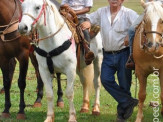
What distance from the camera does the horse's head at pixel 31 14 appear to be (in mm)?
6262

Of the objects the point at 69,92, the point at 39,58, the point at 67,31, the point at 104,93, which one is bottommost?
the point at 104,93

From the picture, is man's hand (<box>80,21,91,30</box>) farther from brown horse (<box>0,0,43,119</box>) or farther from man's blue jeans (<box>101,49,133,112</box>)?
brown horse (<box>0,0,43,119</box>)

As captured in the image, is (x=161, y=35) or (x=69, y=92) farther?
(x=69, y=92)

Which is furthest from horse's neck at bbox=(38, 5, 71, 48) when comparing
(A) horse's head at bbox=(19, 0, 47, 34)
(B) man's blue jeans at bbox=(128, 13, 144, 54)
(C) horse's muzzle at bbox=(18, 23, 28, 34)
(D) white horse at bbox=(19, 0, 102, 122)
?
(B) man's blue jeans at bbox=(128, 13, 144, 54)

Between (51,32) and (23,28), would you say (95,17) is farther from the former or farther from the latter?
(23,28)

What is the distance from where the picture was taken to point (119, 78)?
7590mm

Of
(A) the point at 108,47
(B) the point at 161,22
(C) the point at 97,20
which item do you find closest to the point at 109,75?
(A) the point at 108,47

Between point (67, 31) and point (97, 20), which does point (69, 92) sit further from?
point (97, 20)

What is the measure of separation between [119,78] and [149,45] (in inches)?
57.3

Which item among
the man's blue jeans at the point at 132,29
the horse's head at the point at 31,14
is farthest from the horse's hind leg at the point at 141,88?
the horse's head at the point at 31,14

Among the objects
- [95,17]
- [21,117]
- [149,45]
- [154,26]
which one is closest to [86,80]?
[95,17]

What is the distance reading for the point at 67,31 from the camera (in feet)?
23.8

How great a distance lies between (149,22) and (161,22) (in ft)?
0.62

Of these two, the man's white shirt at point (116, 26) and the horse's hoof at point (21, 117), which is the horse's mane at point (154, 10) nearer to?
the man's white shirt at point (116, 26)
